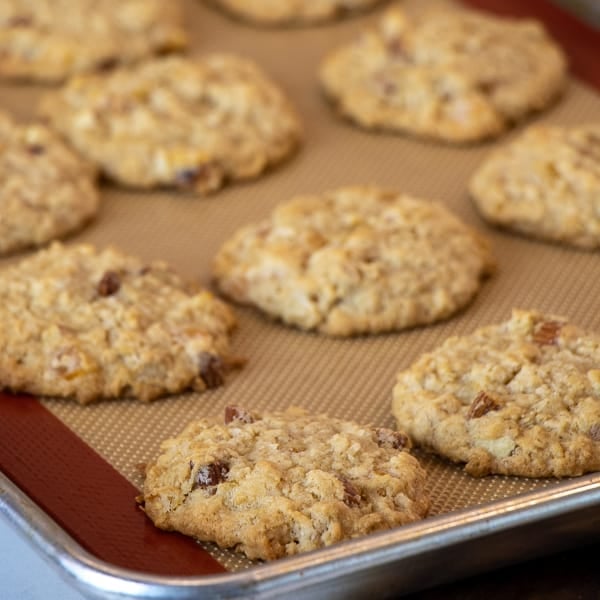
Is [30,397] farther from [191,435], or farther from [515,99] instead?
[515,99]

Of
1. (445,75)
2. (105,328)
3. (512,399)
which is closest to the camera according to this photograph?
(512,399)

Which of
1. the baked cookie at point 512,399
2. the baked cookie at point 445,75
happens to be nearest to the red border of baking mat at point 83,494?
the baked cookie at point 512,399

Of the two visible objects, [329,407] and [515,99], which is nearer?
[329,407]

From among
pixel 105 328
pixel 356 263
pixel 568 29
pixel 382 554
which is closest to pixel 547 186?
pixel 356 263

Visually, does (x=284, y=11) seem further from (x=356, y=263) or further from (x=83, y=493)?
(x=83, y=493)

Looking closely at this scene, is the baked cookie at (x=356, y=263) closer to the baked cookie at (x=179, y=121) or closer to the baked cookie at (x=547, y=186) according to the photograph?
the baked cookie at (x=547, y=186)

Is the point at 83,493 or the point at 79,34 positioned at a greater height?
the point at 79,34

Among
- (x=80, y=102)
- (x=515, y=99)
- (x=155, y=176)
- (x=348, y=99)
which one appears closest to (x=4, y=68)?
(x=80, y=102)
